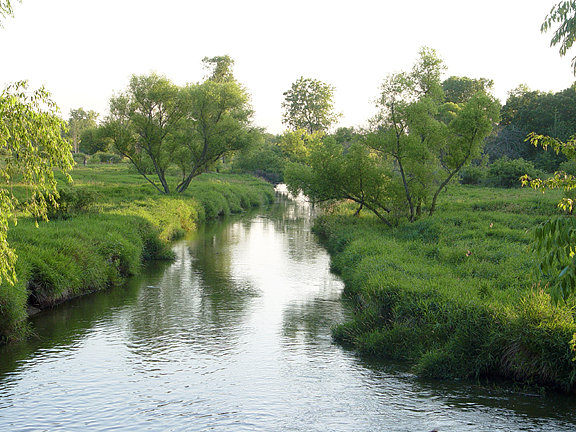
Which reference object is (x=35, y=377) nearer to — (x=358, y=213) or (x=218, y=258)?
(x=218, y=258)

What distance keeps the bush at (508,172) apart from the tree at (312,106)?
189ft

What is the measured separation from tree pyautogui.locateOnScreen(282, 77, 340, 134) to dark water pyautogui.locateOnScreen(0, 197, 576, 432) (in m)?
85.0

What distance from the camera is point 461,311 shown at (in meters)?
11.8

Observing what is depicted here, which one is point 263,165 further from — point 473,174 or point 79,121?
point 79,121

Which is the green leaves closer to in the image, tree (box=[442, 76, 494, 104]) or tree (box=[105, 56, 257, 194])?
tree (box=[105, 56, 257, 194])

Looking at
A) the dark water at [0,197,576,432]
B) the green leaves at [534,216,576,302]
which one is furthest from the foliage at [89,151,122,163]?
the green leaves at [534,216,576,302]

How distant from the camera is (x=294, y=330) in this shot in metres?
14.5

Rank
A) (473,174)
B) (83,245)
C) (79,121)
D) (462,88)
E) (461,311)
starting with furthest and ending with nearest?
(79,121), (462,88), (473,174), (83,245), (461,311)

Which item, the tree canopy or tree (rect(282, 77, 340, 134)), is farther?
tree (rect(282, 77, 340, 134))

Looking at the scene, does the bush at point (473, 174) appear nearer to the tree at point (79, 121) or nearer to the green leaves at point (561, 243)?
the green leaves at point (561, 243)

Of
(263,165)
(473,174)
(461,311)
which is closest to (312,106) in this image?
(263,165)

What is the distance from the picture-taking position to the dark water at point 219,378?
930cm

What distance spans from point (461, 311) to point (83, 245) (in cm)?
1222

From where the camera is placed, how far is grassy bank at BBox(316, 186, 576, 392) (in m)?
10.4
